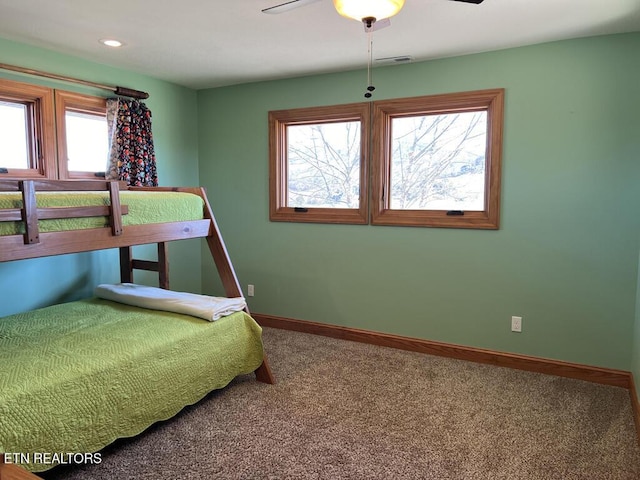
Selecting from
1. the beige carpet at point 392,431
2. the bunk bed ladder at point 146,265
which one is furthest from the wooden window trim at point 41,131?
the beige carpet at point 392,431

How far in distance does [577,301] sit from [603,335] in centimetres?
27

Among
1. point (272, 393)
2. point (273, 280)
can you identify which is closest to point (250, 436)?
point (272, 393)

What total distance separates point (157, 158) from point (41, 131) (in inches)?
38.2

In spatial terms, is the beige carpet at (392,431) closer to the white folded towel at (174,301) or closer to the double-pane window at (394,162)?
the white folded towel at (174,301)

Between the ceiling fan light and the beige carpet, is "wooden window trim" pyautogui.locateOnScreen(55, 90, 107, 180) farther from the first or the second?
the ceiling fan light

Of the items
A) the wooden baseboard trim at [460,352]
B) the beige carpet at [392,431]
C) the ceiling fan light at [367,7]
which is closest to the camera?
the ceiling fan light at [367,7]

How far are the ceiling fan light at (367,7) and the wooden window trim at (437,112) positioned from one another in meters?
1.57

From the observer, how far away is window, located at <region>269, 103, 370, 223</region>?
3.59 meters

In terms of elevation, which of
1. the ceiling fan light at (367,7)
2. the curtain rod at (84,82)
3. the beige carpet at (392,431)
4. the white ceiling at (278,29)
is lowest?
the beige carpet at (392,431)

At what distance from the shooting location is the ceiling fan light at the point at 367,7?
167 centimetres

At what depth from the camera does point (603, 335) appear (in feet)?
9.39

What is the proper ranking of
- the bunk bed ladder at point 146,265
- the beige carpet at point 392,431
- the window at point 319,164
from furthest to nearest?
the window at point 319,164 < the bunk bed ladder at point 146,265 < the beige carpet at point 392,431

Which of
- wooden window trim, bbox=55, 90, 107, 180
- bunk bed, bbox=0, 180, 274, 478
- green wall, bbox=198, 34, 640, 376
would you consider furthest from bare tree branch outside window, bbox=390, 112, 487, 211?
wooden window trim, bbox=55, 90, 107, 180

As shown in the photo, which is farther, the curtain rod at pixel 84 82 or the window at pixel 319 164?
the window at pixel 319 164
